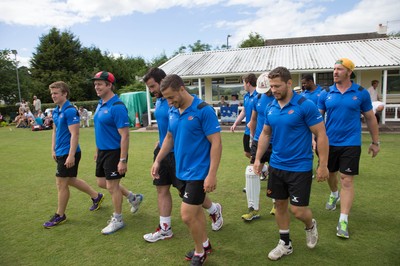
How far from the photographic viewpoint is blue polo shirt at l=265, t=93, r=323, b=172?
2988 mm

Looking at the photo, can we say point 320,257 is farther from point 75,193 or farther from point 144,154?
point 144,154

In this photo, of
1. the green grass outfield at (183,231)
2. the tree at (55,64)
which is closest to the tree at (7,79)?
the tree at (55,64)

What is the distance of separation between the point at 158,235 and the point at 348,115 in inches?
113

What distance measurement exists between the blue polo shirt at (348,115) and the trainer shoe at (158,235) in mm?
2443

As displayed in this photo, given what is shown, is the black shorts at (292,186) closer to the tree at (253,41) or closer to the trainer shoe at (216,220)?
the trainer shoe at (216,220)

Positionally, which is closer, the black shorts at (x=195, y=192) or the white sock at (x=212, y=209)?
the black shorts at (x=195, y=192)

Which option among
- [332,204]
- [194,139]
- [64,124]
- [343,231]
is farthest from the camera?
[332,204]

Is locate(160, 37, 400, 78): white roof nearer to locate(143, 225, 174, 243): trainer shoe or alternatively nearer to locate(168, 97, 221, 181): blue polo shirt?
locate(143, 225, 174, 243): trainer shoe

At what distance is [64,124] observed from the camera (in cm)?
437

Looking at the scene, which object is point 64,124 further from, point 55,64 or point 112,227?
point 55,64

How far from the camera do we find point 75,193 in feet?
19.4

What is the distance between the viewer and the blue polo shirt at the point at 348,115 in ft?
12.6

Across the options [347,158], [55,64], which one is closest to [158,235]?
[347,158]

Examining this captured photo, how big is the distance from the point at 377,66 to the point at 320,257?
40.1 feet
